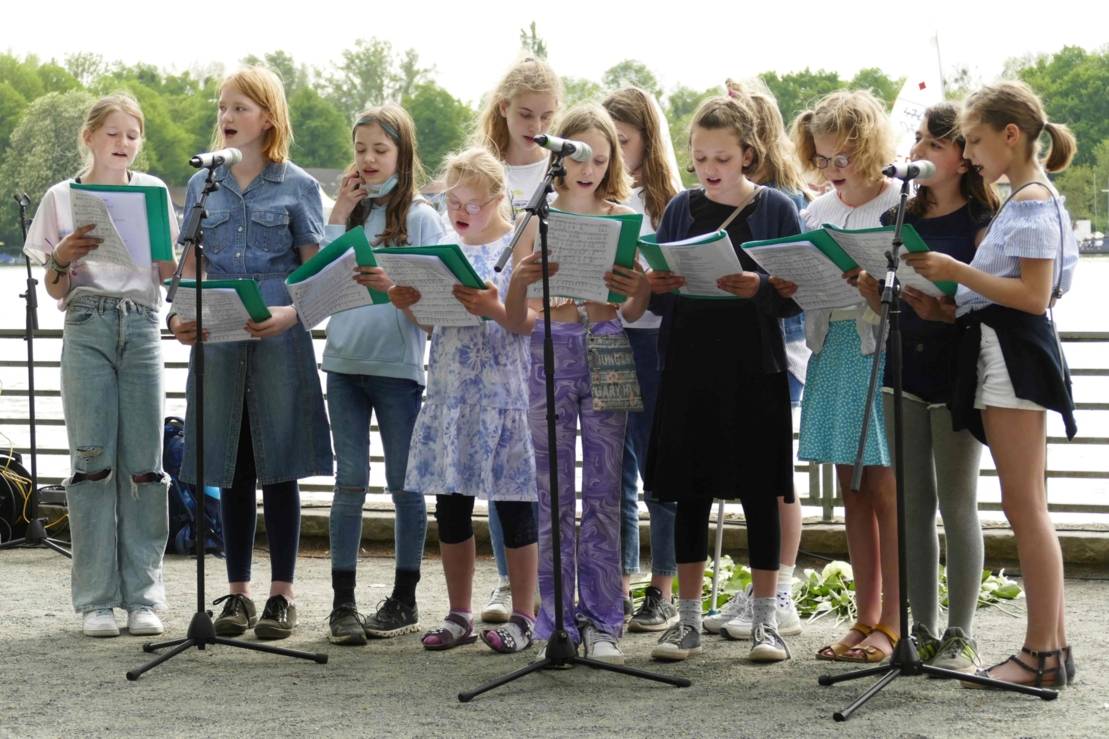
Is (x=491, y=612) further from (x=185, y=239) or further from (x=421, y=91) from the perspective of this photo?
(x=421, y=91)

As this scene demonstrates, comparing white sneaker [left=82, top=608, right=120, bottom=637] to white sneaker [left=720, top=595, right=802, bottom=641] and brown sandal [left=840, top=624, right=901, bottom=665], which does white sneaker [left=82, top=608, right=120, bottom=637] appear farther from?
brown sandal [left=840, top=624, right=901, bottom=665]

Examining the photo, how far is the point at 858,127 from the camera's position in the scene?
468cm

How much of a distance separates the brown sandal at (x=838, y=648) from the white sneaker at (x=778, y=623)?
336mm

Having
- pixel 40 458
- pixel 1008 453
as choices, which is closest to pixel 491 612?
pixel 1008 453

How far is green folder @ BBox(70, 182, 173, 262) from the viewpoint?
4.75 meters

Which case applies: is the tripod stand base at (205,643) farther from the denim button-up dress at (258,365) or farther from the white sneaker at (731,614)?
the white sneaker at (731,614)

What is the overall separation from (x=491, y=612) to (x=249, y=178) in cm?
179

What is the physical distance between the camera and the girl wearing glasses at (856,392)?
15.3ft

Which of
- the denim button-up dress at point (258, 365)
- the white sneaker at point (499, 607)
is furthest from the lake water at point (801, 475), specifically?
the white sneaker at point (499, 607)

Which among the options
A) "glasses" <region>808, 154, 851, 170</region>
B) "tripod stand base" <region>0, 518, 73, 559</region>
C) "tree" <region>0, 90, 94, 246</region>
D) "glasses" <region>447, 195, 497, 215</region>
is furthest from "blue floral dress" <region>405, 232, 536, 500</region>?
"tree" <region>0, 90, 94, 246</region>

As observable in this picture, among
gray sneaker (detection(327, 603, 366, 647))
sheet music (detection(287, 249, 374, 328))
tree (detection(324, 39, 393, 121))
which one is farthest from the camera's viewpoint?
tree (detection(324, 39, 393, 121))

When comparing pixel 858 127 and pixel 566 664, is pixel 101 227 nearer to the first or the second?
pixel 566 664

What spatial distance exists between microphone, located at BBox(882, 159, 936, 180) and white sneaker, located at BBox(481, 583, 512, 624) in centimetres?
216

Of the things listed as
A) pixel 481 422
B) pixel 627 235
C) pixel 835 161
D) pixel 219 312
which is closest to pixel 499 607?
pixel 481 422
